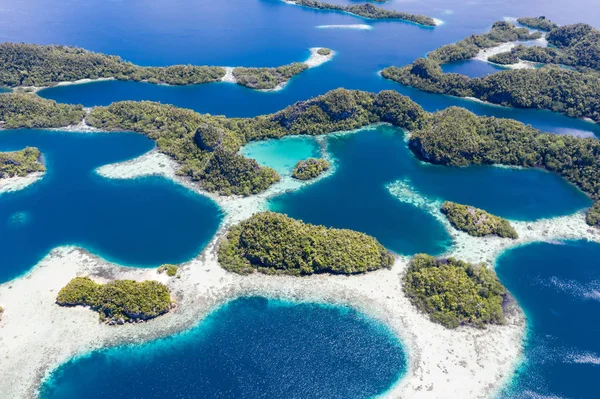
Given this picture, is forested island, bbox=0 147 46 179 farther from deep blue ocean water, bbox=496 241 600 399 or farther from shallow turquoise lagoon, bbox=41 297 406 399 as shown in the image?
deep blue ocean water, bbox=496 241 600 399

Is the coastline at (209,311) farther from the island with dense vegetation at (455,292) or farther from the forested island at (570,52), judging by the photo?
the forested island at (570,52)

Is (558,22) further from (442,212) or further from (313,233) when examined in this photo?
(313,233)

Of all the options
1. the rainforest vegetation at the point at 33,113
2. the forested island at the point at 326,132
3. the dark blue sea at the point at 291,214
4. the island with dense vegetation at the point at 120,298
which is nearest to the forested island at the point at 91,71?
the dark blue sea at the point at 291,214

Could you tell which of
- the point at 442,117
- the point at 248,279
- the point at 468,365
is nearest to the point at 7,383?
the point at 248,279

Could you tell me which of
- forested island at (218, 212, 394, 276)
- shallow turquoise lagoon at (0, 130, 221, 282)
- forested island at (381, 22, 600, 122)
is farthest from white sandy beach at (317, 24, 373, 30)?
forested island at (218, 212, 394, 276)

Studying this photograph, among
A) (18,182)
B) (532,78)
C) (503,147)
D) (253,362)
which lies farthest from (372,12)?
(253,362)

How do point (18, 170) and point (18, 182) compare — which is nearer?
point (18, 182)

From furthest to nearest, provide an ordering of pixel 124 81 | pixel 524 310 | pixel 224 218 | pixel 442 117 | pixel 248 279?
1. pixel 124 81
2. pixel 442 117
3. pixel 224 218
4. pixel 248 279
5. pixel 524 310

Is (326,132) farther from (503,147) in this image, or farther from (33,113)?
(33,113)
